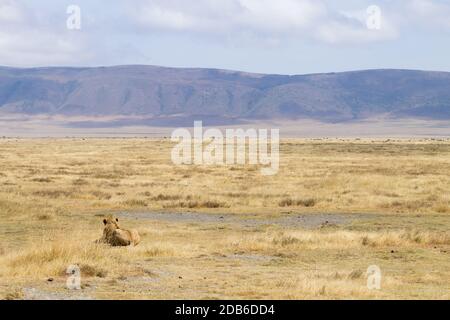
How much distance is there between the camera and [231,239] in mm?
19469

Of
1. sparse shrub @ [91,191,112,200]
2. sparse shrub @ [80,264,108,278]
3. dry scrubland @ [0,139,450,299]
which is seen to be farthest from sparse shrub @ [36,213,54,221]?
sparse shrub @ [80,264,108,278]

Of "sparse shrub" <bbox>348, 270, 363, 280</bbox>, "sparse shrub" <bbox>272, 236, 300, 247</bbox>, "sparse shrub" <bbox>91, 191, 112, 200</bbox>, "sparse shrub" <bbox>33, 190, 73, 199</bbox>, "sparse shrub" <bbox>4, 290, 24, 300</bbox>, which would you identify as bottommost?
"sparse shrub" <bbox>91, 191, 112, 200</bbox>

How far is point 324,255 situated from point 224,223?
301 inches

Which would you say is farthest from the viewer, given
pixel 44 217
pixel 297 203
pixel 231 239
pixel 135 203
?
pixel 297 203

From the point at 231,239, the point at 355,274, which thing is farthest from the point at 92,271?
the point at 231,239

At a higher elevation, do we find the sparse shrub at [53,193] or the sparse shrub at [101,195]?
the sparse shrub at [53,193]

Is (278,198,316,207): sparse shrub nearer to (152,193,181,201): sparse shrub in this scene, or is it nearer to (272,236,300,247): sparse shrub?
(152,193,181,201): sparse shrub

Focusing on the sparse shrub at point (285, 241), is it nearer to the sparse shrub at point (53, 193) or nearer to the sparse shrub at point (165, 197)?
the sparse shrub at point (165, 197)

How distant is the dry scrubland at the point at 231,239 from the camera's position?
41.6ft

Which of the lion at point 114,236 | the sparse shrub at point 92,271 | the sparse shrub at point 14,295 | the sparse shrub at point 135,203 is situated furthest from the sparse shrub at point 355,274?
the sparse shrub at point 135,203

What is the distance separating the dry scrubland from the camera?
1269 centimetres

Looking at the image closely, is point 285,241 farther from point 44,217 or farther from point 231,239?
point 44,217
